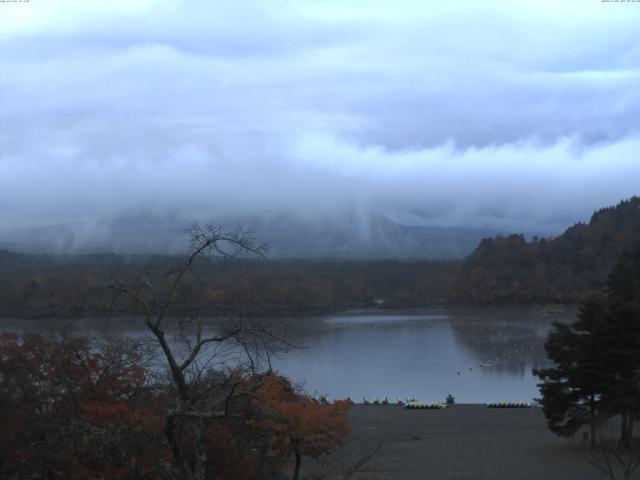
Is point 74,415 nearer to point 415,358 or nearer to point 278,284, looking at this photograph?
point 415,358

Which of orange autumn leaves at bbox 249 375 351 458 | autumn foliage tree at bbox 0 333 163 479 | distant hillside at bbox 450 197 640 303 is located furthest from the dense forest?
autumn foliage tree at bbox 0 333 163 479

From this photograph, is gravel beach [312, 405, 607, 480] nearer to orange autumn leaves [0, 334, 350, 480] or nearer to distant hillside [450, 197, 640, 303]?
orange autumn leaves [0, 334, 350, 480]

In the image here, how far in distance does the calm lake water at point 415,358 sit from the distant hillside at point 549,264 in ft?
33.6

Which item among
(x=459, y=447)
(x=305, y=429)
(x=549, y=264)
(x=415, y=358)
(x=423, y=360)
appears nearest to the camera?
(x=305, y=429)

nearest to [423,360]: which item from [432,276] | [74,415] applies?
[74,415]

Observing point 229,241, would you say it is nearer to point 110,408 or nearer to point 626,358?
point 110,408

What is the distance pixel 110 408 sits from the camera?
6363 millimetres

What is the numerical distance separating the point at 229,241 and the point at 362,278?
191ft

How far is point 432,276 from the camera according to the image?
61.2 meters

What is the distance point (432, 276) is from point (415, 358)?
1372 inches

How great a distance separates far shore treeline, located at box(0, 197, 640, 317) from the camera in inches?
1849

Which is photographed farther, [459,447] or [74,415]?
[459,447]

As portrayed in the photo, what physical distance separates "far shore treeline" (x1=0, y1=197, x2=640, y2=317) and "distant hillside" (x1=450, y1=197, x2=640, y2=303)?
0.07 m

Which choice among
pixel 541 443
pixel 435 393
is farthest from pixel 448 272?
pixel 541 443
